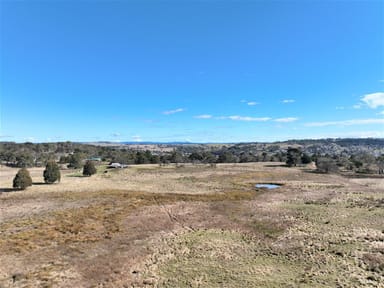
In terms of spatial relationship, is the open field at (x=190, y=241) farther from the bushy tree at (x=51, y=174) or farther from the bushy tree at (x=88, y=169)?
the bushy tree at (x=88, y=169)

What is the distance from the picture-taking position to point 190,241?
19.2m

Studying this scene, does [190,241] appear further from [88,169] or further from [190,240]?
[88,169]

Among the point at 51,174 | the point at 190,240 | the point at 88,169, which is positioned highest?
the point at 51,174

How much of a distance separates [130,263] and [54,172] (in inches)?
1343

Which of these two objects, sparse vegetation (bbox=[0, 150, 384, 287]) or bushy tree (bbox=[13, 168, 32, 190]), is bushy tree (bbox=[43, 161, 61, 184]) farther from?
sparse vegetation (bbox=[0, 150, 384, 287])

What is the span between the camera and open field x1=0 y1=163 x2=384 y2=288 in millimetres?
13922

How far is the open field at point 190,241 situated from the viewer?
13.9 meters

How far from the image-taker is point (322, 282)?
43.5 feet

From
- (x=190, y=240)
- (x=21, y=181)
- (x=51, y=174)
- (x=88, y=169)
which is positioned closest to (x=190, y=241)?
(x=190, y=240)

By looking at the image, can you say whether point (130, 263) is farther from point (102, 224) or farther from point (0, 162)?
point (0, 162)

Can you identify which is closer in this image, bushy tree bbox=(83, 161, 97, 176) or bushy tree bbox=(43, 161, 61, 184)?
bushy tree bbox=(43, 161, 61, 184)

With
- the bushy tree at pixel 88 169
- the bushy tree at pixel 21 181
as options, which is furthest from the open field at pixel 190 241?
the bushy tree at pixel 88 169

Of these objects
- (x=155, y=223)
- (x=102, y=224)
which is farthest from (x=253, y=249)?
(x=102, y=224)

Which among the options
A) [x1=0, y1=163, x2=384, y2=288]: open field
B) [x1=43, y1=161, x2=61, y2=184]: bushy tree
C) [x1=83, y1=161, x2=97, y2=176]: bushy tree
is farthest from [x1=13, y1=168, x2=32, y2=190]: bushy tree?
[x1=83, y1=161, x2=97, y2=176]: bushy tree
